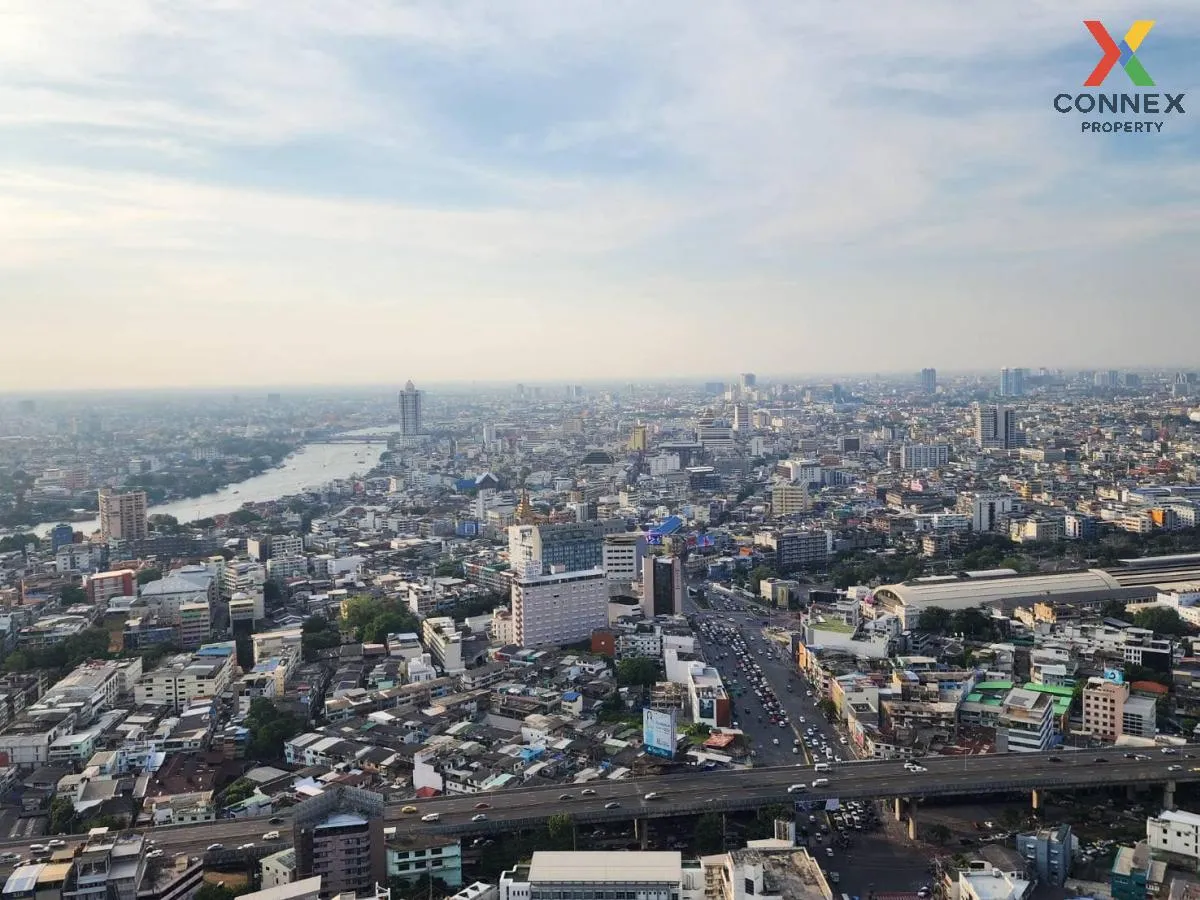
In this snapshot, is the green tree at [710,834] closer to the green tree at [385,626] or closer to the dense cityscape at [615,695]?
the dense cityscape at [615,695]

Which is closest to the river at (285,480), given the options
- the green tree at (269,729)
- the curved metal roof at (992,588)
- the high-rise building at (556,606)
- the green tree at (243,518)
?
the green tree at (243,518)

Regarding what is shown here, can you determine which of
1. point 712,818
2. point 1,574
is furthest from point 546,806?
point 1,574

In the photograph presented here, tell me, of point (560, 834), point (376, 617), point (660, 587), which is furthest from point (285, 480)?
point (560, 834)

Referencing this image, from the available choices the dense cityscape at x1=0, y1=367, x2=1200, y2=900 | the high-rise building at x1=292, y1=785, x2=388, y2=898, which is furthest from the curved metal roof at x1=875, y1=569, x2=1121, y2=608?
the high-rise building at x1=292, y1=785, x2=388, y2=898

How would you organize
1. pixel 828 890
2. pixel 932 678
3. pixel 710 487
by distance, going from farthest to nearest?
pixel 710 487 → pixel 932 678 → pixel 828 890

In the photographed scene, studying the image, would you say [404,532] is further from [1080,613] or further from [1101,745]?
[1101,745]

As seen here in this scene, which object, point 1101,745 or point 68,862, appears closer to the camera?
point 68,862

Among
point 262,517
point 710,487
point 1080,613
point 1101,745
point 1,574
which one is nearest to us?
point 1101,745

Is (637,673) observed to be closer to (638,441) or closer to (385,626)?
(385,626)
